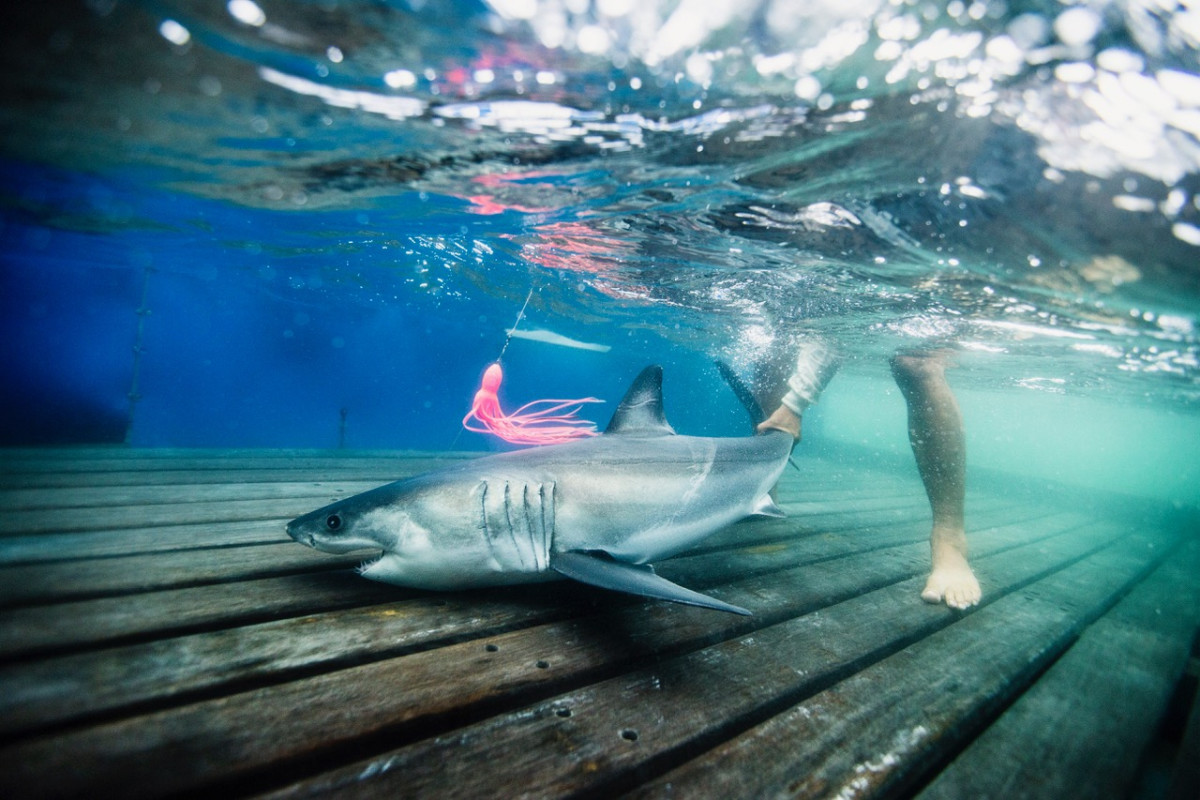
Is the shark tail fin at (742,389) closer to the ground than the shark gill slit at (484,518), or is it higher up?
higher up

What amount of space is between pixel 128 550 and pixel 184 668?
1.76m

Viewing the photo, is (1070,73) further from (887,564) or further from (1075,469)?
(1075,469)

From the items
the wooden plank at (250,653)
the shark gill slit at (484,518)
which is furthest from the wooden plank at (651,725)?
the shark gill slit at (484,518)

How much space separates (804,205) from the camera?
5.80m

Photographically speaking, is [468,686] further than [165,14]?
No

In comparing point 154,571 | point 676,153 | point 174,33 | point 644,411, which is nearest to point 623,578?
point 644,411

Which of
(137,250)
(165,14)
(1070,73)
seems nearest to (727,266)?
(1070,73)

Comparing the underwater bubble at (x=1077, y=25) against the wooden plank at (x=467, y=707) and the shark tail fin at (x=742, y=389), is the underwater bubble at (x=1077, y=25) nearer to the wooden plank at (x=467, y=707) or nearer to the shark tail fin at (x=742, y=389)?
the wooden plank at (x=467, y=707)

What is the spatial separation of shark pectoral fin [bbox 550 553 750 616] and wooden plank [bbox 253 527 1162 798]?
1.36 feet

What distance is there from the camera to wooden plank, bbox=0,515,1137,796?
59.4 inches

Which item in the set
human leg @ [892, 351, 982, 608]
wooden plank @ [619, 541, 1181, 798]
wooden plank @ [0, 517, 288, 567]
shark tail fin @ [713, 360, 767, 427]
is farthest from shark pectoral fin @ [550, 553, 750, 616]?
shark tail fin @ [713, 360, 767, 427]

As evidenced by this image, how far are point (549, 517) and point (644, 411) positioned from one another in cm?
168

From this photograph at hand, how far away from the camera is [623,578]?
258 cm

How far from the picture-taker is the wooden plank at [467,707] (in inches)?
59.4
